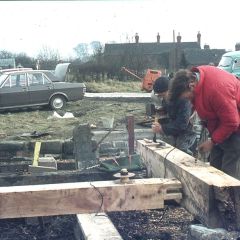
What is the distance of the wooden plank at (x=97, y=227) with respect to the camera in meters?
3.45

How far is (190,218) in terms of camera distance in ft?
15.7

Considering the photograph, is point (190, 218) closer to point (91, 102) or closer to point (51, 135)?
point (51, 135)

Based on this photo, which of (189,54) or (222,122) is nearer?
(222,122)

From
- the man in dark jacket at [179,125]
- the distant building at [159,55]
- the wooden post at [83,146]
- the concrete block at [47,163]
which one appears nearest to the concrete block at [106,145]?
the concrete block at [47,163]

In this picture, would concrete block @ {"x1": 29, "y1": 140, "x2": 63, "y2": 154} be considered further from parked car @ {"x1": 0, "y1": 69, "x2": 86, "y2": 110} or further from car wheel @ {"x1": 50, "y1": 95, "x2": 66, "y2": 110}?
car wheel @ {"x1": 50, "y1": 95, "x2": 66, "y2": 110}

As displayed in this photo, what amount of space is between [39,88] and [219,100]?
585 inches

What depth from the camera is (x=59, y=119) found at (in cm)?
1564

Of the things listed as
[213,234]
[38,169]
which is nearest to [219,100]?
[213,234]

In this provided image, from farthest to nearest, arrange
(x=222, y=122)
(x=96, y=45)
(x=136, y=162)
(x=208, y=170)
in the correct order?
(x=96, y=45), (x=136, y=162), (x=222, y=122), (x=208, y=170)

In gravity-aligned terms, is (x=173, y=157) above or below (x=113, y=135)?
above

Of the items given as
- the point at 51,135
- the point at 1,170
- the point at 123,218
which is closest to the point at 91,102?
the point at 51,135

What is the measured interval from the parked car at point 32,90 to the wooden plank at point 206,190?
46.9 feet

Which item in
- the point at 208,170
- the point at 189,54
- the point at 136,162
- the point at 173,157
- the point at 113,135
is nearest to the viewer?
the point at 208,170

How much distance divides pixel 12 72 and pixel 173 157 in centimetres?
1462
